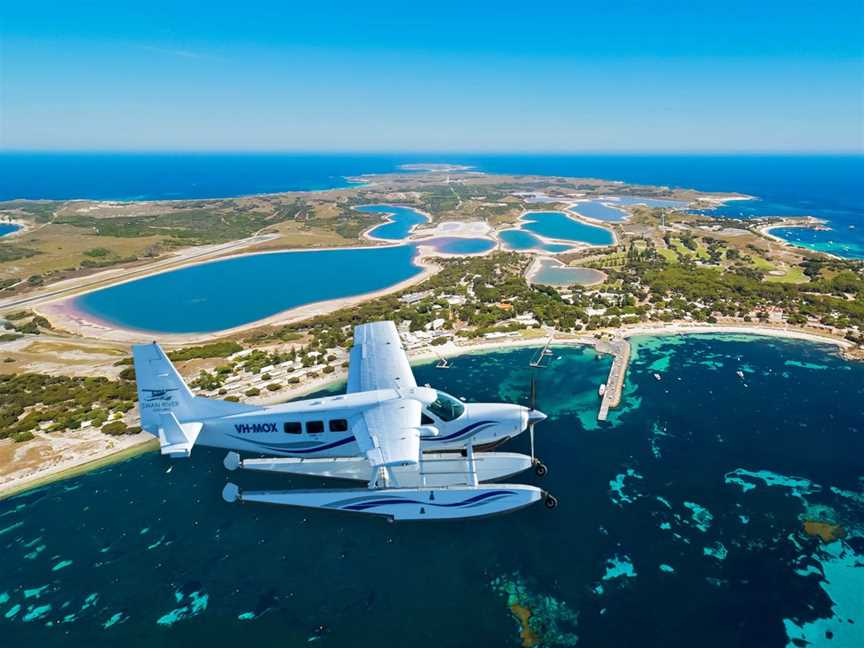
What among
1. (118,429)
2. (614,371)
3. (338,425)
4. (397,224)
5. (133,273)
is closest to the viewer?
(338,425)

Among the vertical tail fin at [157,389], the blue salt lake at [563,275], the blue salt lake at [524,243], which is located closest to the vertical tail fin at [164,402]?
the vertical tail fin at [157,389]

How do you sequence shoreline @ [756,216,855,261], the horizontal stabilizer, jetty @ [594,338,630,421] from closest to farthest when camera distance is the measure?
the horizontal stabilizer → jetty @ [594,338,630,421] → shoreline @ [756,216,855,261]

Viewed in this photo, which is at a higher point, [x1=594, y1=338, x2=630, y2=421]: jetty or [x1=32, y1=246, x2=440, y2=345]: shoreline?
[x1=594, y1=338, x2=630, y2=421]: jetty

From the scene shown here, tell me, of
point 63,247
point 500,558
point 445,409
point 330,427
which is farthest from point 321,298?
point 63,247

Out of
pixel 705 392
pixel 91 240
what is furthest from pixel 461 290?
pixel 91 240

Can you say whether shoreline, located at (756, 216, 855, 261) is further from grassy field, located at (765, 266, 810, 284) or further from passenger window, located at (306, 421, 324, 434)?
passenger window, located at (306, 421, 324, 434)

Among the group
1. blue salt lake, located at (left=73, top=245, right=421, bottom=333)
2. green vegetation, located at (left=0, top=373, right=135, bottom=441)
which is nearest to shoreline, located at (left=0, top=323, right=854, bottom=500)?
green vegetation, located at (left=0, top=373, right=135, bottom=441)

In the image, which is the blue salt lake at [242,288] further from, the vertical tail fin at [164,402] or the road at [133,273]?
the vertical tail fin at [164,402]

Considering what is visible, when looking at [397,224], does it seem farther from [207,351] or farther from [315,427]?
[315,427]
